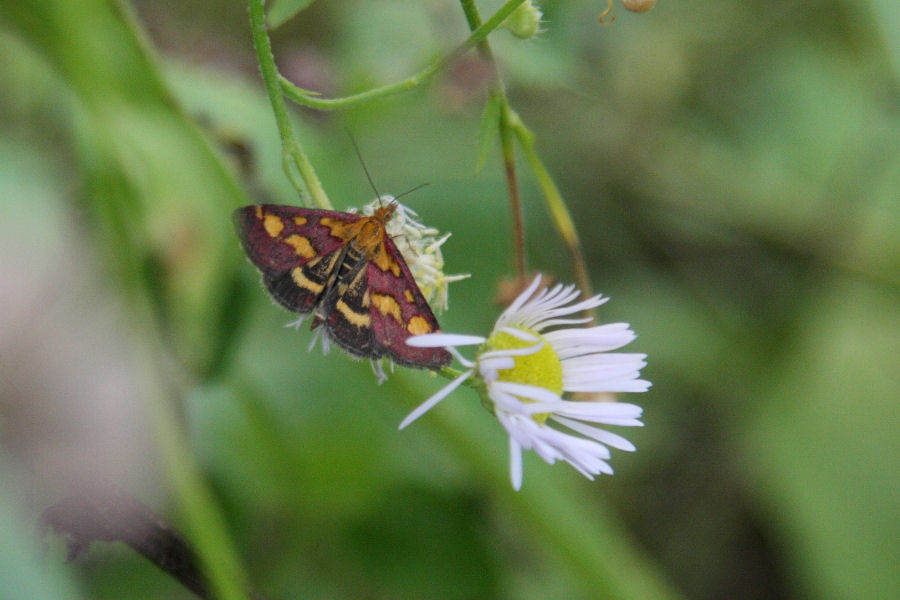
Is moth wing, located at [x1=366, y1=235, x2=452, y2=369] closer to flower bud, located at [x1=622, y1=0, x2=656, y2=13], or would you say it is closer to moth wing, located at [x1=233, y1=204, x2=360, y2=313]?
moth wing, located at [x1=233, y1=204, x2=360, y2=313]

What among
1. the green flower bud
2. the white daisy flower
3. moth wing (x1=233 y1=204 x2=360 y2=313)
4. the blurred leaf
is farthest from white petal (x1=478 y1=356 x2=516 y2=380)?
the blurred leaf

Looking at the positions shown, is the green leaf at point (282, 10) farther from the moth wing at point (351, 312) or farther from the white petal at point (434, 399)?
the white petal at point (434, 399)

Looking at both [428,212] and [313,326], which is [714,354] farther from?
[313,326]

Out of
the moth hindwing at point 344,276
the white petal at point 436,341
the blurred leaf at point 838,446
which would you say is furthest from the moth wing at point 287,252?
the blurred leaf at point 838,446

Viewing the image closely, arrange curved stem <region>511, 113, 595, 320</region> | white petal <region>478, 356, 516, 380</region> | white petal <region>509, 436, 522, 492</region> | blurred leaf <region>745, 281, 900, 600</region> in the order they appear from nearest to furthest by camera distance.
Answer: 1. white petal <region>509, 436, 522, 492</region>
2. white petal <region>478, 356, 516, 380</region>
3. curved stem <region>511, 113, 595, 320</region>
4. blurred leaf <region>745, 281, 900, 600</region>

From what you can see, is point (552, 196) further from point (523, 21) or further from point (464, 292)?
point (464, 292)

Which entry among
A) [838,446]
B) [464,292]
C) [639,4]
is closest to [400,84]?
[639,4]

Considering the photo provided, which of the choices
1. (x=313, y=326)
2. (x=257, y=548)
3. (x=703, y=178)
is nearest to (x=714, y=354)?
(x=703, y=178)
